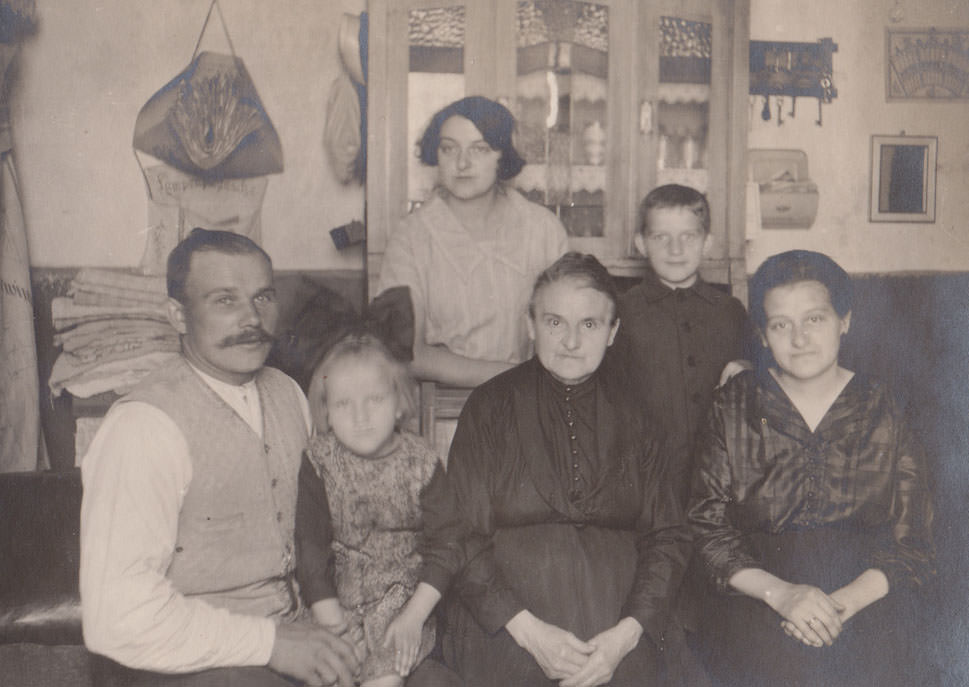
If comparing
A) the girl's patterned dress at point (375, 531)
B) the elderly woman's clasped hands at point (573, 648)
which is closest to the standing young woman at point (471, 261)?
the girl's patterned dress at point (375, 531)

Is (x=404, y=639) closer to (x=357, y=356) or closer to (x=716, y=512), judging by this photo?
(x=357, y=356)

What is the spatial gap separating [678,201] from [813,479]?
23.4 inches

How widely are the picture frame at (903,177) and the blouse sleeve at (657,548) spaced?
727 millimetres

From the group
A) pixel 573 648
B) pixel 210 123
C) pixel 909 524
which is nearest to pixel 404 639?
pixel 573 648

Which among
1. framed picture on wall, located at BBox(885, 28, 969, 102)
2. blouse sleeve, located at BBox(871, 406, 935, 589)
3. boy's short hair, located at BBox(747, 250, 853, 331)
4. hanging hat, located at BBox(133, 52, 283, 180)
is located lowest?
blouse sleeve, located at BBox(871, 406, 935, 589)

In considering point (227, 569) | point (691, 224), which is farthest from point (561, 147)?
point (227, 569)

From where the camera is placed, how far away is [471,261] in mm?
1741

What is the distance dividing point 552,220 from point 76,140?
928 mm

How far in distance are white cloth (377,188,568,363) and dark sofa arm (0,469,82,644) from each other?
754mm

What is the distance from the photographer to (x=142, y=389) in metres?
1.37

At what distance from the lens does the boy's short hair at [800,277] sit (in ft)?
4.98

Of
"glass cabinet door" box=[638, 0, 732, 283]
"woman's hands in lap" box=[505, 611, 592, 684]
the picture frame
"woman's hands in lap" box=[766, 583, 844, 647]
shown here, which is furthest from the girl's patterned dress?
the picture frame

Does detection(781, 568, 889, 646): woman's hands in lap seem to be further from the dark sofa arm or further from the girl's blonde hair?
the dark sofa arm

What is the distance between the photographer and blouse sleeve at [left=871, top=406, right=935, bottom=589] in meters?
1.47
